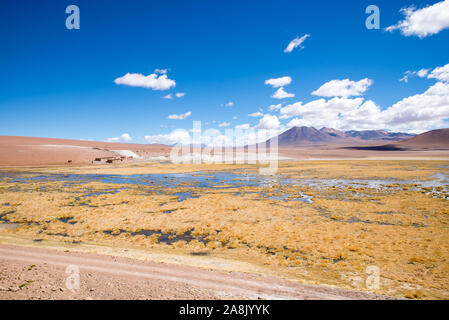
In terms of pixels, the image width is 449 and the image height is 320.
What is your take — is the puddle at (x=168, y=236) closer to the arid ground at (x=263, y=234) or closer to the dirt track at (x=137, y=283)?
the arid ground at (x=263, y=234)

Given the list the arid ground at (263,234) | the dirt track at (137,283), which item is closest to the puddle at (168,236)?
the arid ground at (263,234)

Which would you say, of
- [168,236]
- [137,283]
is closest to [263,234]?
[168,236]

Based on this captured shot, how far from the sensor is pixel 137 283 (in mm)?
8977

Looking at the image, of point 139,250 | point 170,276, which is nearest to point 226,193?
point 139,250

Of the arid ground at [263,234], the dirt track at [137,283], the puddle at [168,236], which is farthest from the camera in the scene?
the puddle at [168,236]

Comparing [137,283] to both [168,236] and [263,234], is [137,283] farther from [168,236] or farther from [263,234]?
[263,234]

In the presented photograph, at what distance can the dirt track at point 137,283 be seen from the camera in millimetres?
8211

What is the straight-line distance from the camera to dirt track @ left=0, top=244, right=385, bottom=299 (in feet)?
26.9

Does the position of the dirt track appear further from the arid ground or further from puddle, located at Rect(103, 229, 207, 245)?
puddle, located at Rect(103, 229, 207, 245)

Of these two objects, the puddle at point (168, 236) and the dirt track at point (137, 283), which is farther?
the puddle at point (168, 236)

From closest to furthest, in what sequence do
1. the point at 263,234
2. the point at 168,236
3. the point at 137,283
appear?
the point at 137,283, the point at 263,234, the point at 168,236

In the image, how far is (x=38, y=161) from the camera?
82.0m
